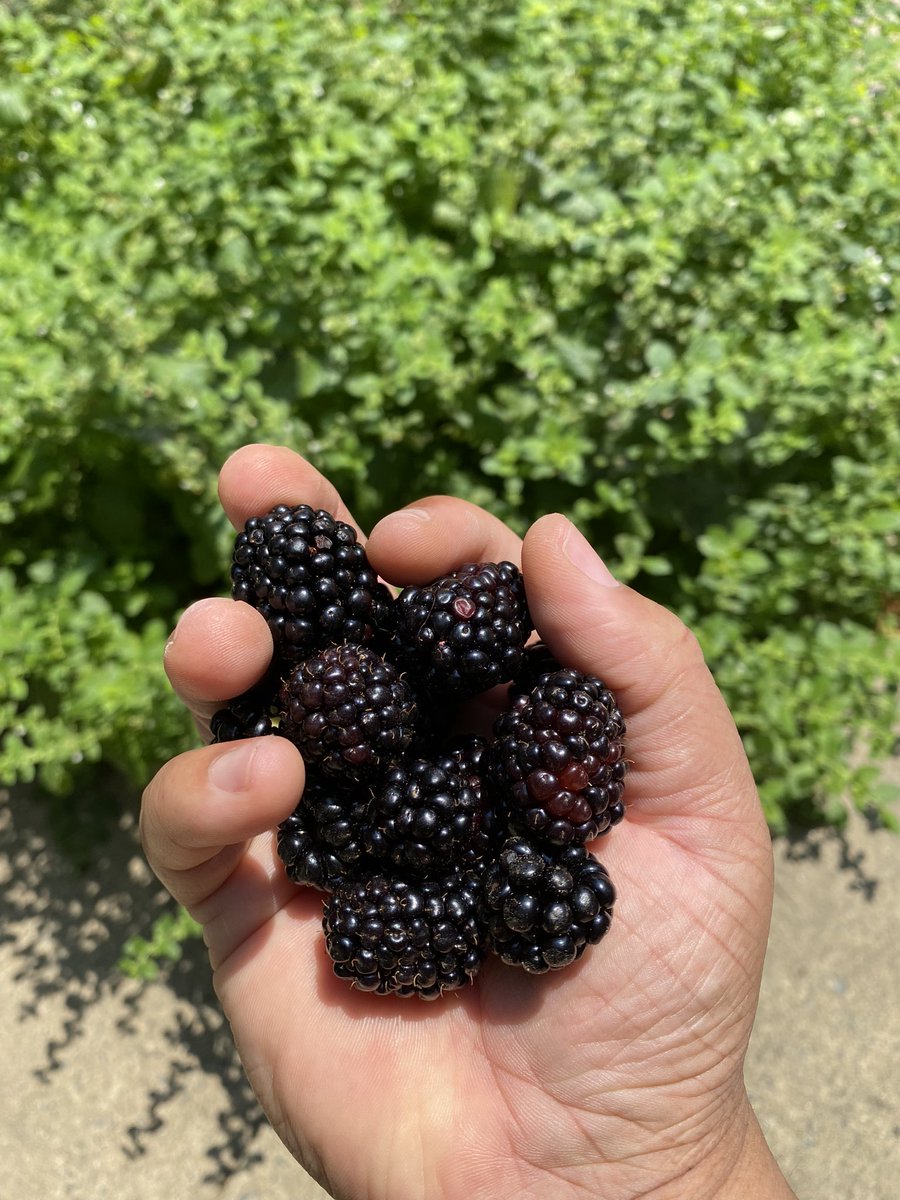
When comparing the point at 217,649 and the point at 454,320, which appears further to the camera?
the point at 454,320

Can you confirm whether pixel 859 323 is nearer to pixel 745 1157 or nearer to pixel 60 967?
pixel 745 1157

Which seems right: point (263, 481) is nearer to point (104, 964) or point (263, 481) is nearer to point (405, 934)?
point (405, 934)

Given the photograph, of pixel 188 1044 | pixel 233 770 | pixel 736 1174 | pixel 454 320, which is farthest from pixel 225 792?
pixel 188 1044

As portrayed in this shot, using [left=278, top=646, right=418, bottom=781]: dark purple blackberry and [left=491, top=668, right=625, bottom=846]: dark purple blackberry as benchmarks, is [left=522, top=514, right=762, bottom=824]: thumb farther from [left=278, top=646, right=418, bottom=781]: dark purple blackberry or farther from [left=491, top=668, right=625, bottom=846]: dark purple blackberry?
[left=278, top=646, right=418, bottom=781]: dark purple blackberry

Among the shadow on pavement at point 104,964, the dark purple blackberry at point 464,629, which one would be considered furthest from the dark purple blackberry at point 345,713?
the shadow on pavement at point 104,964

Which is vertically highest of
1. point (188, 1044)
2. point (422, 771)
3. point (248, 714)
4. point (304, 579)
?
point (304, 579)

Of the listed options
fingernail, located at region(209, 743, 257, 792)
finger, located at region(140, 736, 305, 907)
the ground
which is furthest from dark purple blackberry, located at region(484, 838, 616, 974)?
the ground

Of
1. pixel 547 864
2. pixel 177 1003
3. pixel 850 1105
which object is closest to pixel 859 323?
pixel 547 864
